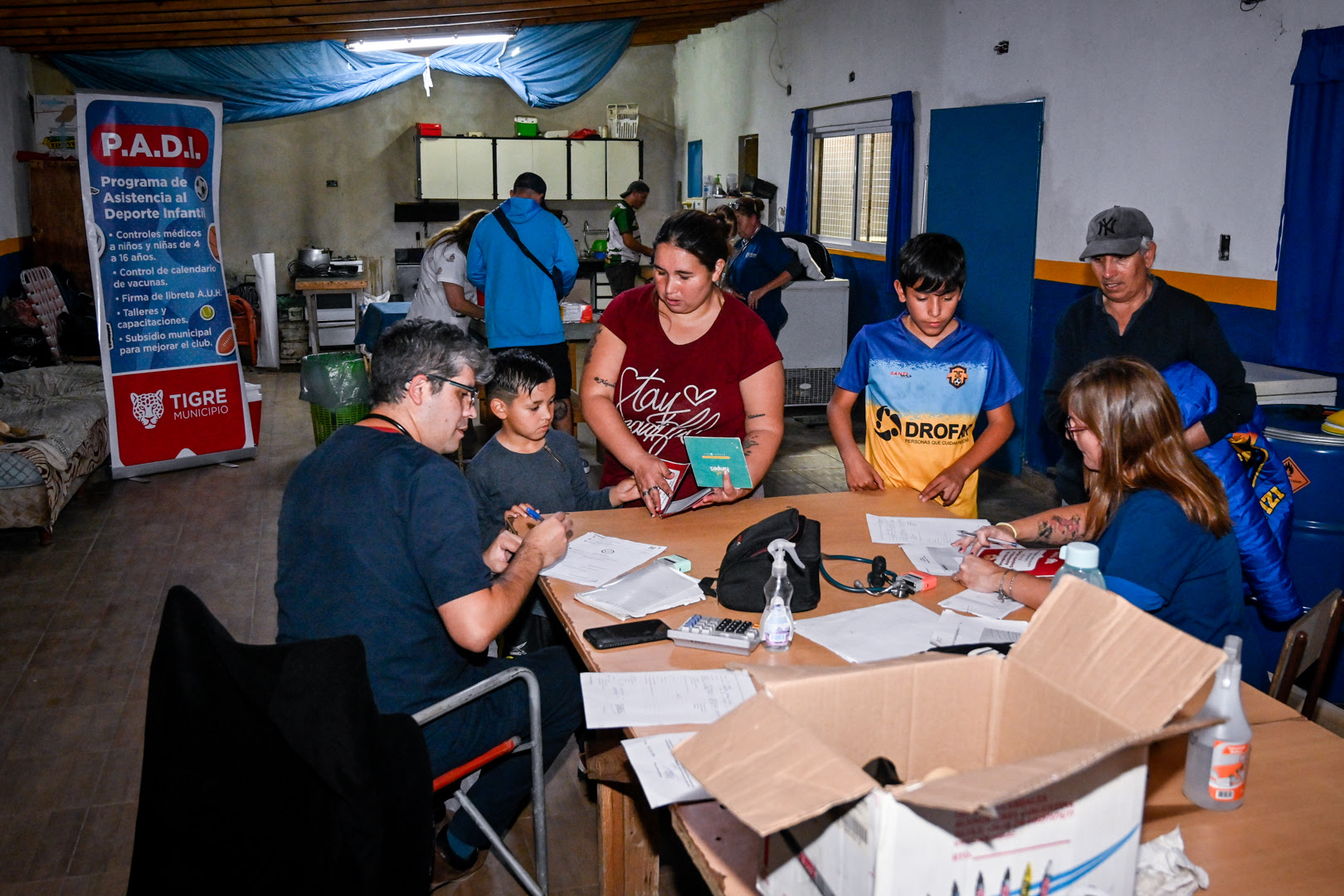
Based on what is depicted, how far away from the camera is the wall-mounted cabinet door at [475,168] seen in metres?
11.9

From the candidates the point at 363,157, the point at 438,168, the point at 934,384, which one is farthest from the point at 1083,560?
the point at 363,157

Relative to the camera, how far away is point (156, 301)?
6223mm

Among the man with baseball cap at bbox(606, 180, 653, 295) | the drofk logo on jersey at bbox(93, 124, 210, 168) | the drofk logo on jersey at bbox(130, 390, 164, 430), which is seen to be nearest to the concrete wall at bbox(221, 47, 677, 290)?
the man with baseball cap at bbox(606, 180, 653, 295)

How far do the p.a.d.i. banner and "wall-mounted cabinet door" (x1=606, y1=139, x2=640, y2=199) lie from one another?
254 inches

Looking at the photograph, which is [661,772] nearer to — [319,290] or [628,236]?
[628,236]

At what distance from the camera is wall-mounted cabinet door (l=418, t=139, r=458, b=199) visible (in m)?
11.8

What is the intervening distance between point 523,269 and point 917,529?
127 inches

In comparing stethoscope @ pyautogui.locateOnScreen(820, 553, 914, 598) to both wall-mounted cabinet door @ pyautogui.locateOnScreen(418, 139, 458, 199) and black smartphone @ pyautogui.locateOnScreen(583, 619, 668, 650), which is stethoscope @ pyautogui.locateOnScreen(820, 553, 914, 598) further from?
wall-mounted cabinet door @ pyautogui.locateOnScreen(418, 139, 458, 199)

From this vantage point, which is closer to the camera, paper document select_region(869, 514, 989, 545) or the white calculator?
the white calculator

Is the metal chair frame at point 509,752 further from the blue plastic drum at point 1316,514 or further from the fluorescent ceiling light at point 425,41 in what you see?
the fluorescent ceiling light at point 425,41

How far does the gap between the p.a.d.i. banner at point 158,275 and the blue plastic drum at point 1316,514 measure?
225 inches

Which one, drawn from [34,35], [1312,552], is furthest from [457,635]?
[34,35]

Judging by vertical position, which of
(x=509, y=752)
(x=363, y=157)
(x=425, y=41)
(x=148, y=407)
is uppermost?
(x=425, y=41)

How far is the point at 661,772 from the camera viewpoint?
1.65 metres
